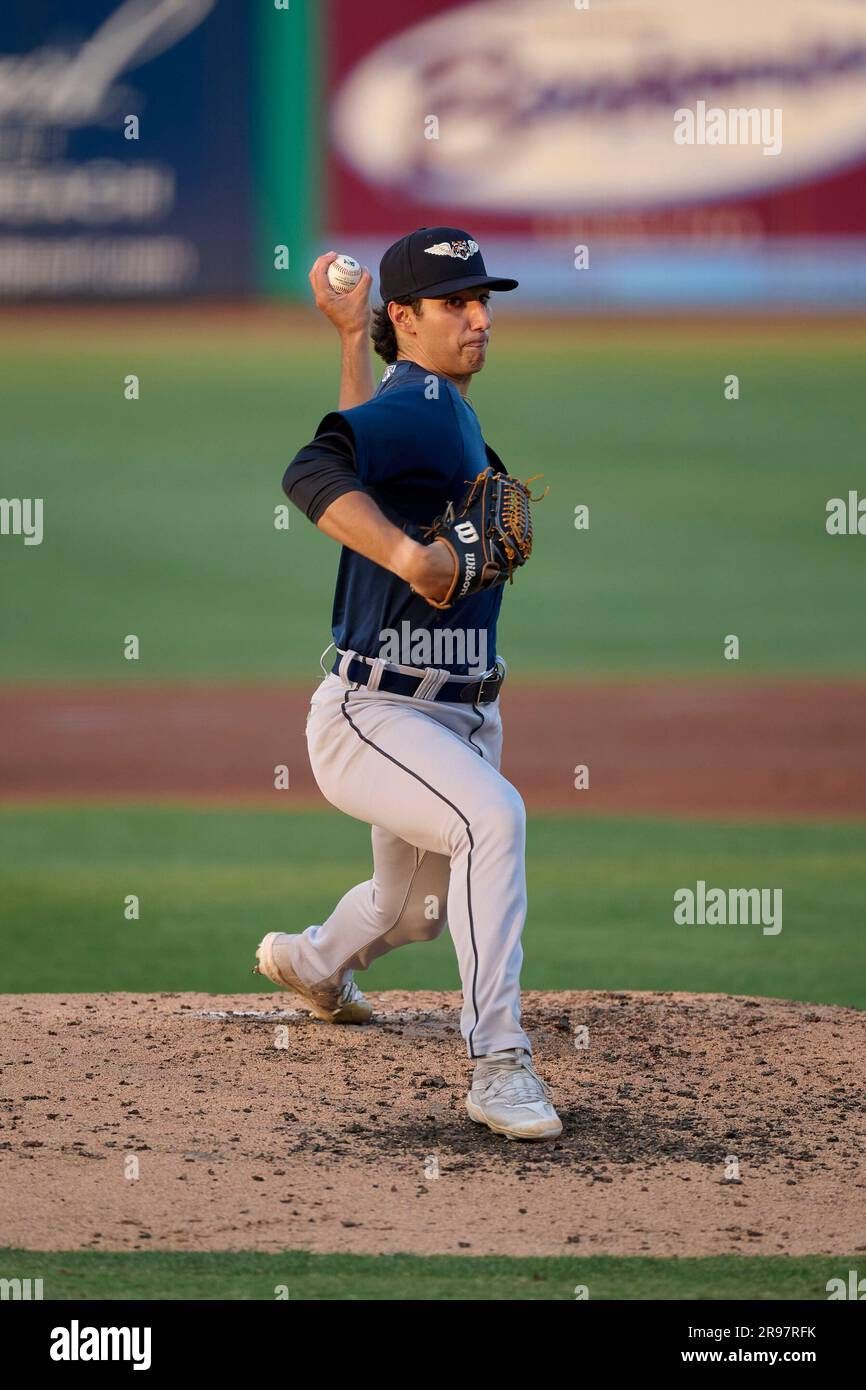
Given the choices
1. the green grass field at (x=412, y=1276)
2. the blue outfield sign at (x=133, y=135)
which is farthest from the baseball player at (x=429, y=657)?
the blue outfield sign at (x=133, y=135)

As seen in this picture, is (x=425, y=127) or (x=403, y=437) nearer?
(x=403, y=437)

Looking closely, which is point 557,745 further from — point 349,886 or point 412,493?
point 412,493

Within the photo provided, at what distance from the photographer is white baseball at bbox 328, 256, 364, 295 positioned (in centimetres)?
499

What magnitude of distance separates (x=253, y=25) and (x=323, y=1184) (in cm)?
1785

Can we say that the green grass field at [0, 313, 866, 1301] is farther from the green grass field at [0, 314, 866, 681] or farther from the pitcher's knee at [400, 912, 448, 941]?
the pitcher's knee at [400, 912, 448, 941]

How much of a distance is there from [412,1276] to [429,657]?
1494mm

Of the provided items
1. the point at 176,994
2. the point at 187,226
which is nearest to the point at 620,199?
the point at 187,226

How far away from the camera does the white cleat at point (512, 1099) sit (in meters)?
4.30

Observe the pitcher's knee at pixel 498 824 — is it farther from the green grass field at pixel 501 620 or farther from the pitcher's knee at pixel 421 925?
the green grass field at pixel 501 620

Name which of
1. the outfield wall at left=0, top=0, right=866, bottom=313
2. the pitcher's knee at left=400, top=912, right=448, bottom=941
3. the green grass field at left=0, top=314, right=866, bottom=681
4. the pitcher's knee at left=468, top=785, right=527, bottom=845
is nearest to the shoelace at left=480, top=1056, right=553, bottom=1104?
the pitcher's knee at left=468, top=785, right=527, bottom=845

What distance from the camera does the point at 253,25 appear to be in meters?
20.0

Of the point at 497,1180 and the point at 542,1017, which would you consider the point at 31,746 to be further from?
the point at 497,1180

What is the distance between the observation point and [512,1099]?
4.32m

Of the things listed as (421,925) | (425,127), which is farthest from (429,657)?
(425,127)
